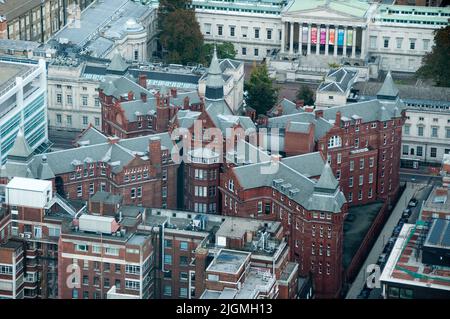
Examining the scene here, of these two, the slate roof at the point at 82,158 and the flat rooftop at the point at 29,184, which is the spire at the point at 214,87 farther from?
the flat rooftop at the point at 29,184

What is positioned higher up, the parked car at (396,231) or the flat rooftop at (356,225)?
the flat rooftop at (356,225)

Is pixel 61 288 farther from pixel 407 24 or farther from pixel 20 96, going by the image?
pixel 407 24

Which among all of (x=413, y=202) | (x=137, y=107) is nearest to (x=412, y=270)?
(x=413, y=202)

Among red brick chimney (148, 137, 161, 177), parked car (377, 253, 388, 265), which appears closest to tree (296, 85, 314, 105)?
parked car (377, 253, 388, 265)

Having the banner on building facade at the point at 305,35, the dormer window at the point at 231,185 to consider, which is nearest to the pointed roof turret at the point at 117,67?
the dormer window at the point at 231,185

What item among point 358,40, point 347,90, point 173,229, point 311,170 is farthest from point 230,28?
point 173,229

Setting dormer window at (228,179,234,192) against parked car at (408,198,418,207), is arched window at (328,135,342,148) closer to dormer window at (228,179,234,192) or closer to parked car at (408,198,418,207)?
parked car at (408,198,418,207)
